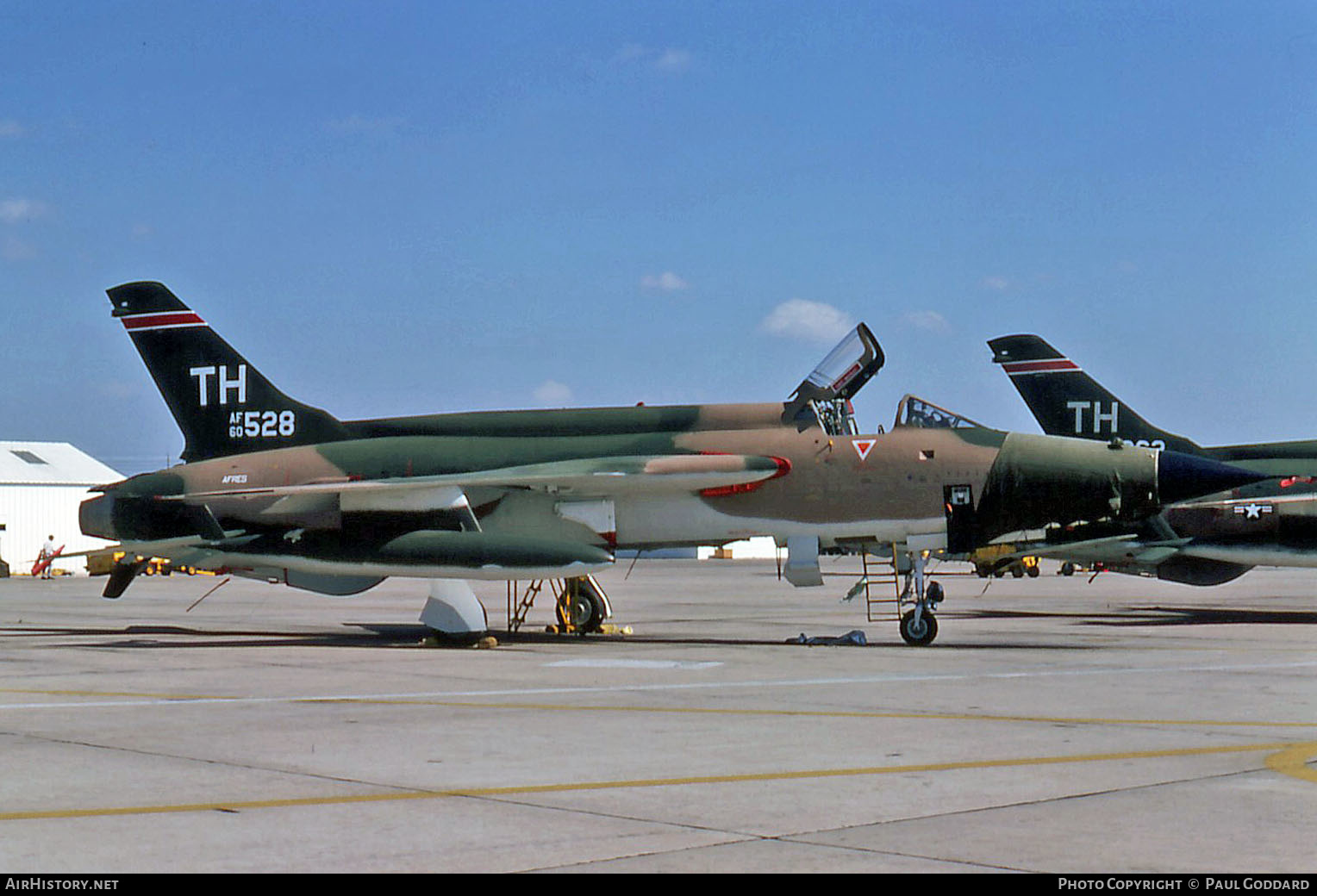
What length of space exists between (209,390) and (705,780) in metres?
14.9

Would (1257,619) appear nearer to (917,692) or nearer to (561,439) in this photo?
(561,439)

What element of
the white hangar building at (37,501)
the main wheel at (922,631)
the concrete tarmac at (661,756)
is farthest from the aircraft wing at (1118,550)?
the white hangar building at (37,501)

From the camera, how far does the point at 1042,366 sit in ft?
99.5

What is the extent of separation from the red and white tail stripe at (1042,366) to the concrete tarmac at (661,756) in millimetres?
11933

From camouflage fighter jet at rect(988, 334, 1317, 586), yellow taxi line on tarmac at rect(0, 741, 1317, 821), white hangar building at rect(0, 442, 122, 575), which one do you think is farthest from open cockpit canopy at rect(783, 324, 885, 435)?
white hangar building at rect(0, 442, 122, 575)

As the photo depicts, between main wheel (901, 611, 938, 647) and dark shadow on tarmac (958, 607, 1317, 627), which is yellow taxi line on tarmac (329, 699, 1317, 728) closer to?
main wheel (901, 611, 938, 647)

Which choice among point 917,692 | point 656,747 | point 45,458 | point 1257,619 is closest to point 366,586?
point 917,692

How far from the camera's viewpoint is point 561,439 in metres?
19.6

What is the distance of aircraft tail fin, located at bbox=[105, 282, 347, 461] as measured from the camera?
20.8m

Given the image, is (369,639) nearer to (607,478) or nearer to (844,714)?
(607,478)

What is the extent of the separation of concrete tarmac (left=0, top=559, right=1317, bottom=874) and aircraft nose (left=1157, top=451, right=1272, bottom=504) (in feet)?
6.22

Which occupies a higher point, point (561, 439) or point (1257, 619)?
point (561, 439)

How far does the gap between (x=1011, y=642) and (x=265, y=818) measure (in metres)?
13.9

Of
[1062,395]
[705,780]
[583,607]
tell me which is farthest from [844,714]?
[1062,395]
